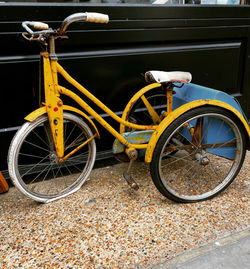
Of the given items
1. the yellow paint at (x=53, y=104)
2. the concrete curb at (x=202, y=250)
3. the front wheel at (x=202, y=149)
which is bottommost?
the concrete curb at (x=202, y=250)

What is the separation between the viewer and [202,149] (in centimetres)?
233

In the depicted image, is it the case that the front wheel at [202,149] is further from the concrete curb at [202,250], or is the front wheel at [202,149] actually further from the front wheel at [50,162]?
the front wheel at [50,162]

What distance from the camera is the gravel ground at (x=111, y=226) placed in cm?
180

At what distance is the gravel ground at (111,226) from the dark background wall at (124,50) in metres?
0.76

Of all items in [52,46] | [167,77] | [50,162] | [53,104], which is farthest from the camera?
[50,162]

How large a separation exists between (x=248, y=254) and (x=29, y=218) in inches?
67.8

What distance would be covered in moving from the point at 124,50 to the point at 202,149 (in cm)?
140

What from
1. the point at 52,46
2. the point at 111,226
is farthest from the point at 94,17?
the point at 111,226

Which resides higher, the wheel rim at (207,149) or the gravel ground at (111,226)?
the wheel rim at (207,149)

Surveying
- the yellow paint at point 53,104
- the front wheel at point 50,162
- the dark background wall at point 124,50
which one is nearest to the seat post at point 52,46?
the yellow paint at point 53,104

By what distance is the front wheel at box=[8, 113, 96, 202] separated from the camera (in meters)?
2.35

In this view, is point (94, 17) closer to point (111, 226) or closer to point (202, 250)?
point (111, 226)

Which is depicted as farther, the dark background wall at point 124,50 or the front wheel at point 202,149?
the dark background wall at point 124,50

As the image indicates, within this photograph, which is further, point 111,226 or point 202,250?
point 111,226
